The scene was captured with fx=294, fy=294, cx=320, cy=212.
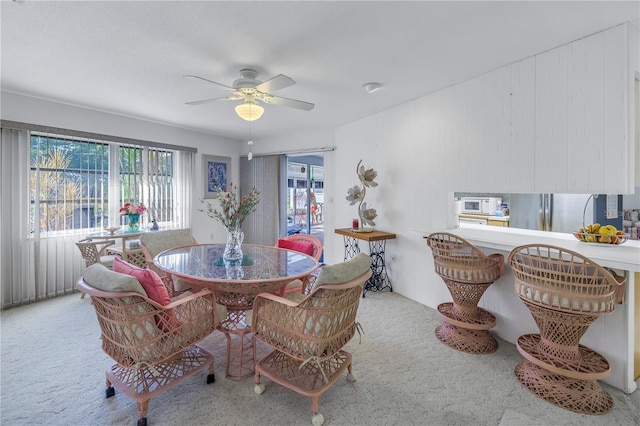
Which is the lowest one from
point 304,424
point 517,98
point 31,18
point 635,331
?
point 304,424

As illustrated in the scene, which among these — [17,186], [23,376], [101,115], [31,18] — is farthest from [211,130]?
[23,376]

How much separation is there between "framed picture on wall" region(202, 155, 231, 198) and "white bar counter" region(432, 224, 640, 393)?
4.56m

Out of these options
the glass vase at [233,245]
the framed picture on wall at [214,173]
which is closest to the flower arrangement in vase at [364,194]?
the glass vase at [233,245]

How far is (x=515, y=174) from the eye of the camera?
254cm

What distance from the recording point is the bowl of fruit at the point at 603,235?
6.96 ft

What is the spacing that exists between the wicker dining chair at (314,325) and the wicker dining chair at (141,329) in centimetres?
39

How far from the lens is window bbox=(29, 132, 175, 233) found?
3.66 m

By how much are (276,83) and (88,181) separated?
335cm

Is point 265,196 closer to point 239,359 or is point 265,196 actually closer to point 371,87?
point 371,87

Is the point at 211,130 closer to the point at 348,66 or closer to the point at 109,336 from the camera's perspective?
the point at 348,66

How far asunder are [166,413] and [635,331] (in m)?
3.08

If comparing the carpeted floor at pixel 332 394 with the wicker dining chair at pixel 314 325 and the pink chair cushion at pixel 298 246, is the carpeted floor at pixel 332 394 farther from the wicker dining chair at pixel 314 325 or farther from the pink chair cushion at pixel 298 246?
the pink chair cushion at pixel 298 246

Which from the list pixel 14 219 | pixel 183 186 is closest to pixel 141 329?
pixel 14 219

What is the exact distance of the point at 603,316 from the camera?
2018mm
